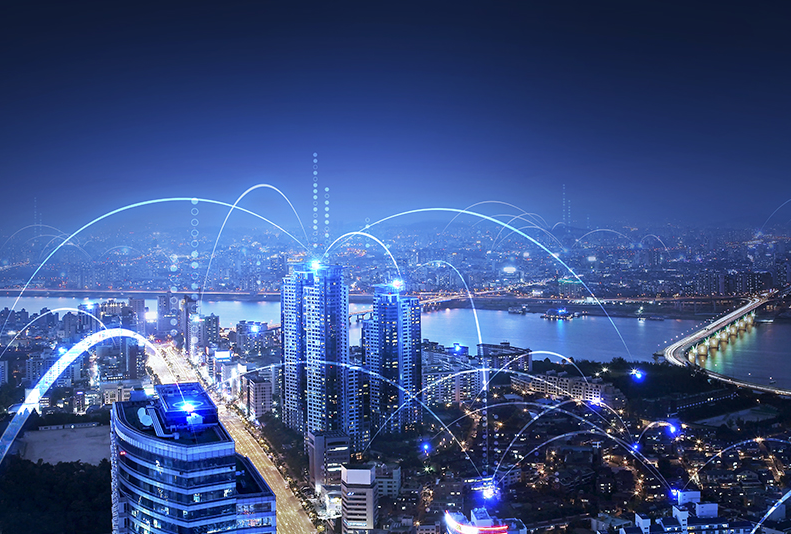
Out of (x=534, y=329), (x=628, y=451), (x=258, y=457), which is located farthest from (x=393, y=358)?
(x=534, y=329)

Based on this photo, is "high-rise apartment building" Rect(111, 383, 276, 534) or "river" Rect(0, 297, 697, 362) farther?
"river" Rect(0, 297, 697, 362)

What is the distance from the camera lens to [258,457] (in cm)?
641

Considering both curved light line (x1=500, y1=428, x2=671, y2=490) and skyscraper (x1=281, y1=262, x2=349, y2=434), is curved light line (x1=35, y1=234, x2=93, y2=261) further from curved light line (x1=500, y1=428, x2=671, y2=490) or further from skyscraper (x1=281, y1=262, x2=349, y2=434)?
curved light line (x1=500, y1=428, x2=671, y2=490)

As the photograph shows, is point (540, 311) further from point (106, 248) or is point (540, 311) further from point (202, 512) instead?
point (202, 512)

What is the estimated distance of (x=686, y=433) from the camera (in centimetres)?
651

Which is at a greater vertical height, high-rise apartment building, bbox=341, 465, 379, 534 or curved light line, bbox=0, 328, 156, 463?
curved light line, bbox=0, 328, 156, 463

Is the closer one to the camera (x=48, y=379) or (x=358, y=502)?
(x=358, y=502)

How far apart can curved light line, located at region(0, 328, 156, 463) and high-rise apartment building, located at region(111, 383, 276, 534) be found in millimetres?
3173

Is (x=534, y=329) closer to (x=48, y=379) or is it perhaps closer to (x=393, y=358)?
(x=393, y=358)

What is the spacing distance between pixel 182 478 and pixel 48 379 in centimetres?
633

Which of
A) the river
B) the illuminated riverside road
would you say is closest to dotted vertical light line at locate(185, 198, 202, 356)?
the river

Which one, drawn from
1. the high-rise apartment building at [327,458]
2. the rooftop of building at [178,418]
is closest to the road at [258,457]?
the high-rise apartment building at [327,458]

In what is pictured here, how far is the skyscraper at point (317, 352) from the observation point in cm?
668

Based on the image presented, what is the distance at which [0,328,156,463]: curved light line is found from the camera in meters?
6.10
